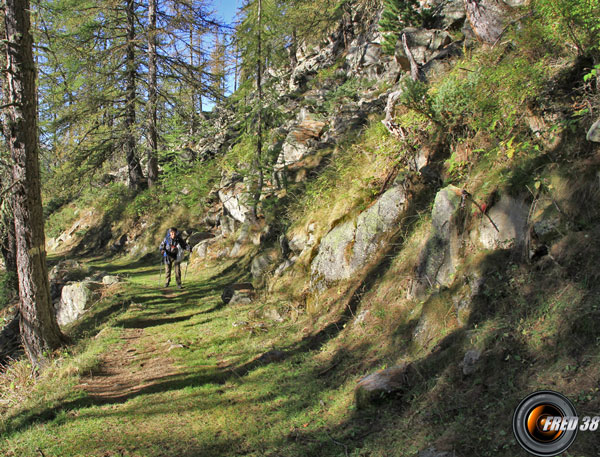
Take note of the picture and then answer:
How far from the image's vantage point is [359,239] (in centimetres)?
820

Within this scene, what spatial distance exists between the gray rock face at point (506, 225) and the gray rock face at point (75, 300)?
10432 millimetres

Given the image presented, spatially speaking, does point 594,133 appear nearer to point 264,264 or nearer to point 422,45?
point 264,264

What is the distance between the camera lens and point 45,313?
25.1 feet

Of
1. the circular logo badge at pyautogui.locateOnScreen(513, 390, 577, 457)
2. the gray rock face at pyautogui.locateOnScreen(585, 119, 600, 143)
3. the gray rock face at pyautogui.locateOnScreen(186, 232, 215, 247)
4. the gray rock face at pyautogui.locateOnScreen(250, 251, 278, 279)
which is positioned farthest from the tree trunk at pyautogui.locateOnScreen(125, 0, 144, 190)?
the circular logo badge at pyautogui.locateOnScreen(513, 390, 577, 457)

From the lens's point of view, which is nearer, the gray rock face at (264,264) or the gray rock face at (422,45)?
the gray rock face at (264,264)

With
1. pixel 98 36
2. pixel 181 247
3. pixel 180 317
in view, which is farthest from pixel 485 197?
pixel 98 36

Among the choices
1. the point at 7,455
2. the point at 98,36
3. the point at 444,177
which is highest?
the point at 98,36

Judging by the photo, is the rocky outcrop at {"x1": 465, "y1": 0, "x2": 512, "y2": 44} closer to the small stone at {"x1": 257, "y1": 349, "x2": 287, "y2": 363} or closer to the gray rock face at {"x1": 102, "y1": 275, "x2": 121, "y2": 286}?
the small stone at {"x1": 257, "y1": 349, "x2": 287, "y2": 363}

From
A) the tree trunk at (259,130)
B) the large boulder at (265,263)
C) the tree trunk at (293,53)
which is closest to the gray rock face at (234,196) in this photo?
the tree trunk at (259,130)

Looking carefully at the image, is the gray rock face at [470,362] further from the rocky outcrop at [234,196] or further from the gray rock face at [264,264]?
the rocky outcrop at [234,196]

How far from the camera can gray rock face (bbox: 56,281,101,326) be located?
1116 centimetres

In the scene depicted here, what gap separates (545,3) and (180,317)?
9.36 m

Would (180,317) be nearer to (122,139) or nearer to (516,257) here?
(516,257)
